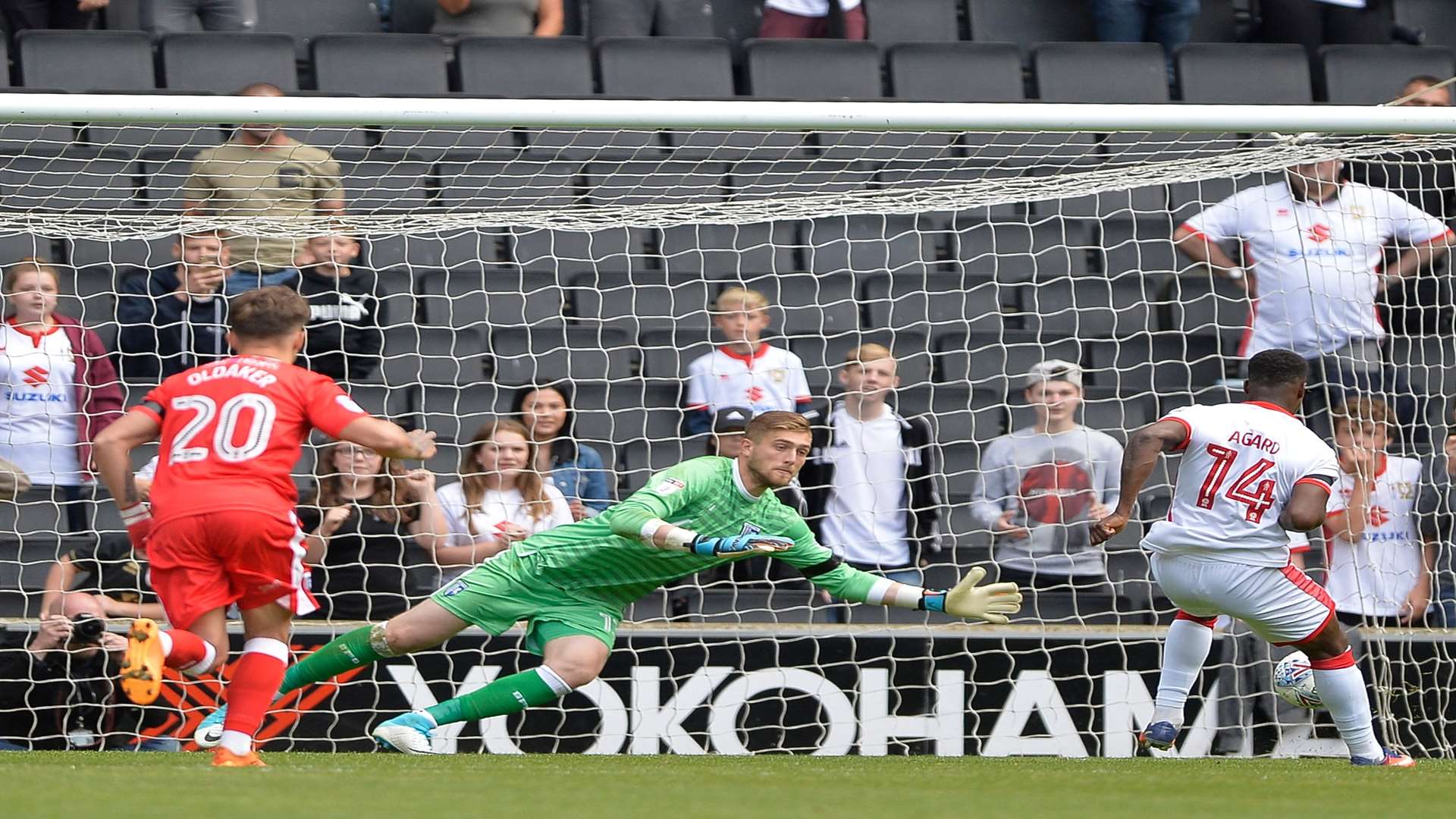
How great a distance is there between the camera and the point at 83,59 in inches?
386

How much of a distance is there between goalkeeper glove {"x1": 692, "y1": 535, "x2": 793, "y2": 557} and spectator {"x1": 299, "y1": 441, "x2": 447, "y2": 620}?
6.61 feet

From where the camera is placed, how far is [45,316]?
294 inches

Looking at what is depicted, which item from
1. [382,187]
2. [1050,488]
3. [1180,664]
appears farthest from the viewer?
[382,187]

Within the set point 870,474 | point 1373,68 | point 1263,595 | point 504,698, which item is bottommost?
point 504,698

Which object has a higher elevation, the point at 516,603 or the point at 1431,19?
the point at 1431,19

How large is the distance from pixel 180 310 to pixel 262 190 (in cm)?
65

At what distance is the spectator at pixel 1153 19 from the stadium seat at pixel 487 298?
432cm

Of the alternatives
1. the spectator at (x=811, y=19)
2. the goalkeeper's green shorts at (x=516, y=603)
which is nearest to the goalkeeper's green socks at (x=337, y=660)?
the goalkeeper's green shorts at (x=516, y=603)

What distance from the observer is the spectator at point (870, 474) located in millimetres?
7703

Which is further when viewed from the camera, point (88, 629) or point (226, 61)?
point (226, 61)

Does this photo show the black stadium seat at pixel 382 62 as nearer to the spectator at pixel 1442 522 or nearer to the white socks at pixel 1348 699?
the spectator at pixel 1442 522

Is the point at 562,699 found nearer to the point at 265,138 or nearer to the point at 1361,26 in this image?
the point at 265,138

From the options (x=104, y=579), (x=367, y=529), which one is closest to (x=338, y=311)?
(x=367, y=529)

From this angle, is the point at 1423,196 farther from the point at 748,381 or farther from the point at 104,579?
the point at 104,579
